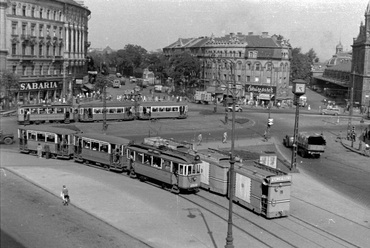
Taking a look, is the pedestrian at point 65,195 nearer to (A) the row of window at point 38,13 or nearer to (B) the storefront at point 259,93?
(A) the row of window at point 38,13

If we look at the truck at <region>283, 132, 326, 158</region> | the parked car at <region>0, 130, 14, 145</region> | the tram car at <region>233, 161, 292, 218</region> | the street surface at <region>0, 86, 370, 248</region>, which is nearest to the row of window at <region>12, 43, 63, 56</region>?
the parked car at <region>0, 130, 14, 145</region>

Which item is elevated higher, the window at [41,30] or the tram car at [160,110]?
the window at [41,30]

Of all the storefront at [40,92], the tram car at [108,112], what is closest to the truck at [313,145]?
the tram car at [108,112]

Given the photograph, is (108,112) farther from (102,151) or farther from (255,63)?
(255,63)

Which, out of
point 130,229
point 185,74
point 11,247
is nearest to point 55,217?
point 130,229

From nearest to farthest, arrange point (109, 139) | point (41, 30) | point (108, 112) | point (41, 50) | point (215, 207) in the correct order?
point (215, 207)
point (109, 139)
point (108, 112)
point (41, 30)
point (41, 50)

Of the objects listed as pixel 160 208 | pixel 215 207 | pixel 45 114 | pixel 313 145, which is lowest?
pixel 215 207

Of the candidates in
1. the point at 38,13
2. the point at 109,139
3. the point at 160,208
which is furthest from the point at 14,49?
the point at 160,208
